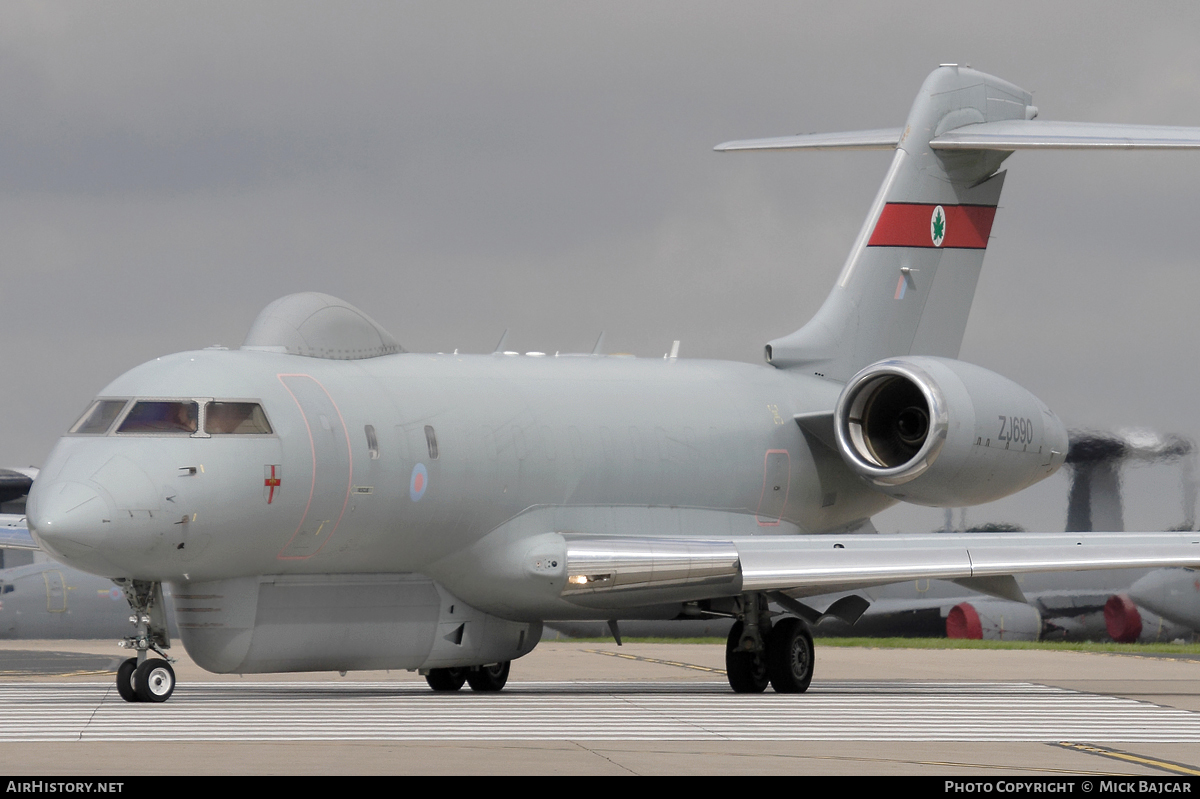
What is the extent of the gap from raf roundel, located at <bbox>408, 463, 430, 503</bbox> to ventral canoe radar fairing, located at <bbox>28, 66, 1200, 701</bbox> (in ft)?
0.11

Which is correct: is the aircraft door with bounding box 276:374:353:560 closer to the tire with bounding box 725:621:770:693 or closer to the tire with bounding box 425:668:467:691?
the tire with bounding box 425:668:467:691

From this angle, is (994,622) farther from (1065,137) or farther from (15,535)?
(15,535)

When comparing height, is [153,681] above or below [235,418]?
below

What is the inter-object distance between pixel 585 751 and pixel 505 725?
2622 millimetres

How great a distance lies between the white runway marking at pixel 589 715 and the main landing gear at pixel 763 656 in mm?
285

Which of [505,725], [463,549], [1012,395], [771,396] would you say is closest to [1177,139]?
[1012,395]

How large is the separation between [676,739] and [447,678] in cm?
864


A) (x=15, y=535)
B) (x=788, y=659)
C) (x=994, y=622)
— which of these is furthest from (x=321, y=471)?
(x=994, y=622)

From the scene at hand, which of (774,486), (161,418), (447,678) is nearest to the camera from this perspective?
(161,418)

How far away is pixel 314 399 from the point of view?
18234 millimetres

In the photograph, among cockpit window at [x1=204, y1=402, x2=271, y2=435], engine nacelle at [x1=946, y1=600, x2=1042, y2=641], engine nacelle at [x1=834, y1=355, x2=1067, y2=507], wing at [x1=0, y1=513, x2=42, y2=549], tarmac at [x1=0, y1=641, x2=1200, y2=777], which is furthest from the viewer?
engine nacelle at [x1=946, y1=600, x2=1042, y2=641]

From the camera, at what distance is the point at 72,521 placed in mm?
15898

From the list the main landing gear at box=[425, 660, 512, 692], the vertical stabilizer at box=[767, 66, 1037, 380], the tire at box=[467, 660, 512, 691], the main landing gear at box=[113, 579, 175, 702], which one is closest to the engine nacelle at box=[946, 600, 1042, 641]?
the vertical stabilizer at box=[767, 66, 1037, 380]

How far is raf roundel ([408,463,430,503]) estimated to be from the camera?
742 inches
